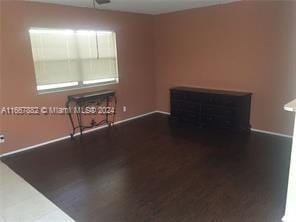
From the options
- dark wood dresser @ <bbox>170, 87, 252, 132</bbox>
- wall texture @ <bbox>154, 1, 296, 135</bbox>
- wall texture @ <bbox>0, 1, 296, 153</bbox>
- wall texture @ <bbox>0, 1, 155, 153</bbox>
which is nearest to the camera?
wall texture @ <bbox>0, 1, 155, 153</bbox>

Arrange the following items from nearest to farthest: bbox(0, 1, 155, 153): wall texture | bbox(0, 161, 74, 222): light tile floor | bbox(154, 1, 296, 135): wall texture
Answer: bbox(0, 161, 74, 222): light tile floor
bbox(0, 1, 155, 153): wall texture
bbox(154, 1, 296, 135): wall texture

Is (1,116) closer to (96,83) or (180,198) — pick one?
(96,83)

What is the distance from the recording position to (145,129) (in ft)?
16.1

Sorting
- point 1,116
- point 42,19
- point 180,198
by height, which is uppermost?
point 42,19

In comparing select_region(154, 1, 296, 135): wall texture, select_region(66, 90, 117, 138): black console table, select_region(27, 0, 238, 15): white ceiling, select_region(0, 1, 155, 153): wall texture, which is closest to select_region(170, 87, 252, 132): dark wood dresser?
select_region(154, 1, 296, 135): wall texture

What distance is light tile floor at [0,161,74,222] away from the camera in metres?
2.31

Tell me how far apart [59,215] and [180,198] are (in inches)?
48.0

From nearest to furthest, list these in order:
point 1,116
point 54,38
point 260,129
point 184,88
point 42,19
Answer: point 1,116 → point 42,19 → point 54,38 → point 260,129 → point 184,88

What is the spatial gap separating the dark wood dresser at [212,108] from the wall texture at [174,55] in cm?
25

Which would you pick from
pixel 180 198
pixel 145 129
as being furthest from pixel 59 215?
pixel 145 129

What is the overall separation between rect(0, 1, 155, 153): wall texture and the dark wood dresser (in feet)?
3.80

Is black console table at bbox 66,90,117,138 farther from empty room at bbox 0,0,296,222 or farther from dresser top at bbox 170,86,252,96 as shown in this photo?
dresser top at bbox 170,86,252,96

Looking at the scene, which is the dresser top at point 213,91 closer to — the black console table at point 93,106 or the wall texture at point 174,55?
the wall texture at point 174,55

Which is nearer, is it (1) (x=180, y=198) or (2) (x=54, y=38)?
(1) (x=180, y=198)
